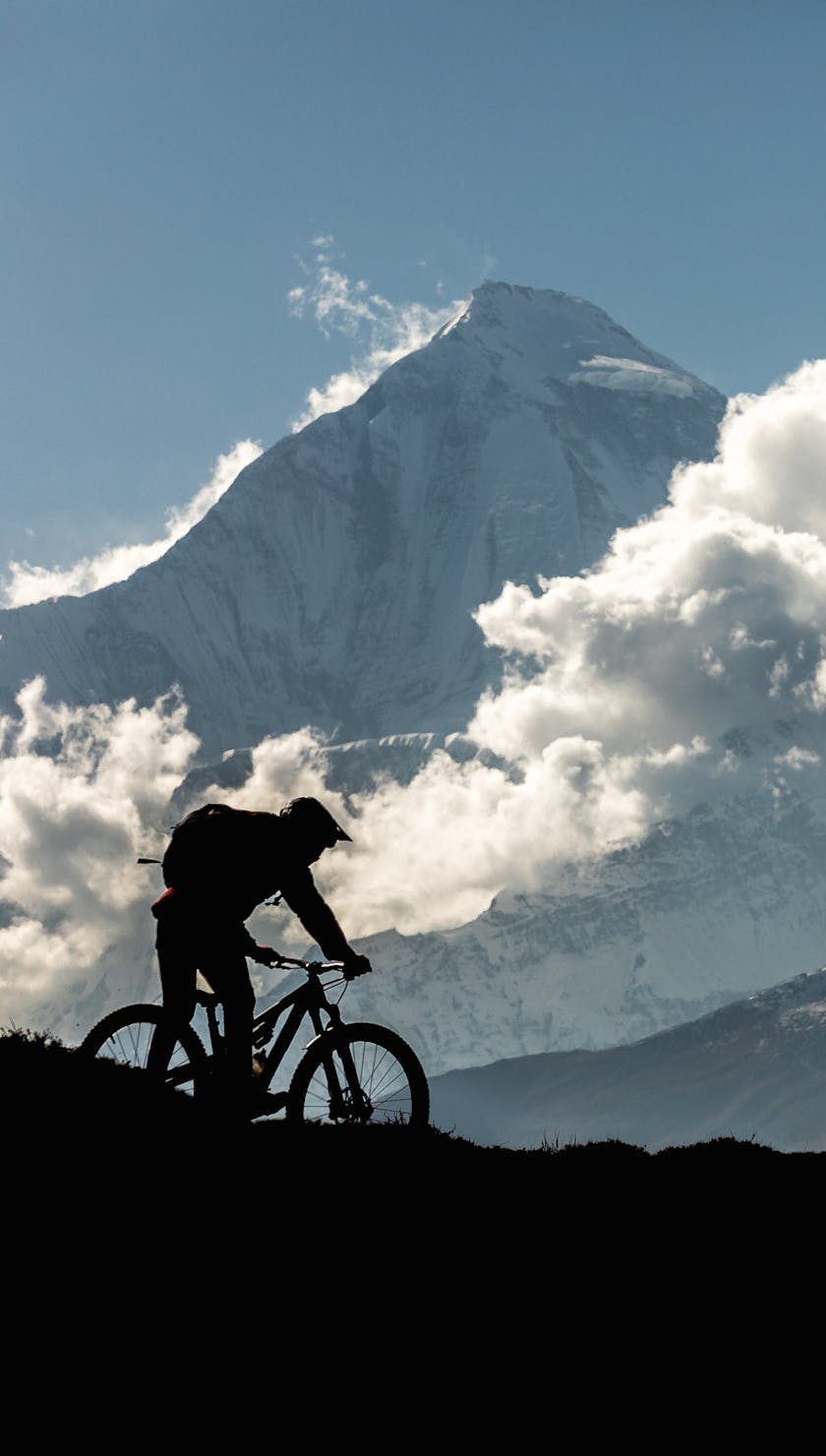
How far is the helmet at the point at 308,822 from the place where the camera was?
12742 millimetres

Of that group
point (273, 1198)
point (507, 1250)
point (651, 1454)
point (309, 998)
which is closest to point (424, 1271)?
point (507, 1250)

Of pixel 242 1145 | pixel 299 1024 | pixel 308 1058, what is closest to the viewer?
pixel 242 1145

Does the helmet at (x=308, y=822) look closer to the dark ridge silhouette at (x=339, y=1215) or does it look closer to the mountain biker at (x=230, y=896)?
the mountain biker at (x=230, y=896)

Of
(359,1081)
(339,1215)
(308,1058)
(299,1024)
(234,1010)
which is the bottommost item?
(339,1215)

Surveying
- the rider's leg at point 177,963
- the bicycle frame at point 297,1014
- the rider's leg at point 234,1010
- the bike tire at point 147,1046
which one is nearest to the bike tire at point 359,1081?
the bicycle frame at point 297,1014

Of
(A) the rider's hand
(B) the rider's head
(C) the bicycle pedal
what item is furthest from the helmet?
(C) the bicycle pedal

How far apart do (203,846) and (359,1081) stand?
2435mm

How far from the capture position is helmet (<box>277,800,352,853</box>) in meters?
12.7

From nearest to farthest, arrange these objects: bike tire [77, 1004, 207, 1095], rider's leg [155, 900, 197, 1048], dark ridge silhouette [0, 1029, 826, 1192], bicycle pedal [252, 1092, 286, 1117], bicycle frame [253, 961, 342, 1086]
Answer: dark ridge silhouette [0, 1029, 826, 1192] → bicycle pedal [252, 1092, 286, 1117] → bicycle frame [253, 961, 342, 1086] → rider's leg [155, 900, 197, 1048] → bike tire [77, 1004, 207, 1095]

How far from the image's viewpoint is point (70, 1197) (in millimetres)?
9258

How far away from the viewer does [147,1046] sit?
43.7 feet

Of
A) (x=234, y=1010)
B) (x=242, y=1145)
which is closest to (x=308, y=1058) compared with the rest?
(x=234, y=1010)

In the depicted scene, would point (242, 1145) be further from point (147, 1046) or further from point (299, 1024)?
point (147, 1046)

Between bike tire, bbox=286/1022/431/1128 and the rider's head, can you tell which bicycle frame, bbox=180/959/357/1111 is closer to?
bike tire, bbox=286/1022/431/1128
